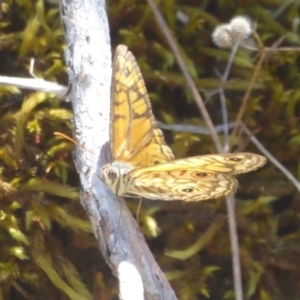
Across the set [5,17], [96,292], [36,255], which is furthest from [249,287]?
[5,17]

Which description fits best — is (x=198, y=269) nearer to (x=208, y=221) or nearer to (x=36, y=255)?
(x=208, y=221)

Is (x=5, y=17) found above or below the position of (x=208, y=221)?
above

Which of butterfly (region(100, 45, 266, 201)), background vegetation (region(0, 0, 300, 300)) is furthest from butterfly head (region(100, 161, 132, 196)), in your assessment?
background vegetation (region(0, 0, 300, 300))

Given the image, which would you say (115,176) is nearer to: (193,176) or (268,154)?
(193,176)

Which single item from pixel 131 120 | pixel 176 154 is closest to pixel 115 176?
pixel 131 120

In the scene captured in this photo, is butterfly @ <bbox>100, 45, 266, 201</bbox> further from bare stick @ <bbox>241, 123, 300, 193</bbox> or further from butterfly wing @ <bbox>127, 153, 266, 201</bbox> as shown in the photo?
bare stick @ <bbox>241, 123, 300, 193</bbox>

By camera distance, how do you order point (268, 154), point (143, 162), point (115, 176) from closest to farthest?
point (115, 176), point (143, 162), point (268, 154)

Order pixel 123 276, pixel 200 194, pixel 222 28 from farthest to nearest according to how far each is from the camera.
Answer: pixel 222 28
pixel 200 194
pixel 123 276

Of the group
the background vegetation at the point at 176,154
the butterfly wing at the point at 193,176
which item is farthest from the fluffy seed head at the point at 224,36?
the butterfly wing at the point at 193,176
